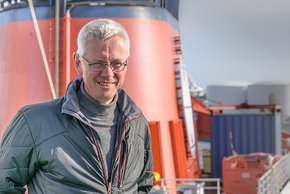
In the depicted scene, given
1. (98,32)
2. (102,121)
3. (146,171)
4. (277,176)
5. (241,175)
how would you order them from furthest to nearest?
(241,175), (277,176), (146,171), (102,121), (98,32)

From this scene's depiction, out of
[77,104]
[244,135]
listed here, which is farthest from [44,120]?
[244,135]

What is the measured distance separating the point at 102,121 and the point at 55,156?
286mm

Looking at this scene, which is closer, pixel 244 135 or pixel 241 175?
pixel 241 175

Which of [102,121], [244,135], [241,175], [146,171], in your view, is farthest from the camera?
[244,135]

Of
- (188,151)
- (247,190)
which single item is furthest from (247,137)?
(188,151)

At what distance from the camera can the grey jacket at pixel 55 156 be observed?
2377 millimetres

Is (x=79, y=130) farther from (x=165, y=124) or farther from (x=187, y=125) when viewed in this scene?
(x=187, y=125)

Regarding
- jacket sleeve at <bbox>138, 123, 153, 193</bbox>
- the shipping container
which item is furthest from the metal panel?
jacket sleeve at <bbox>138, 123, 153, 193</bbox>

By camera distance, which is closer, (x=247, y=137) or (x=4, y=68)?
(x=4, y=68)

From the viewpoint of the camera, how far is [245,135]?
58.9ft

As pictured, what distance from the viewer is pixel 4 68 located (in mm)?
9594

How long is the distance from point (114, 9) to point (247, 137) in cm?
988

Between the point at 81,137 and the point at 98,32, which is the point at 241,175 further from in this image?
the point at 98,32

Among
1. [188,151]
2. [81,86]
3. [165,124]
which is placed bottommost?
[188,151]
